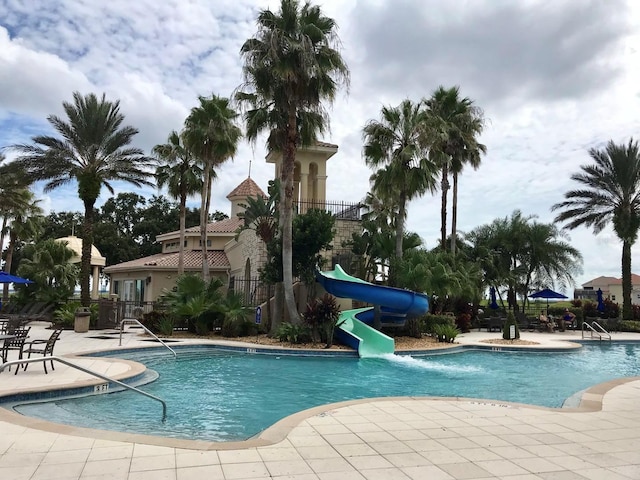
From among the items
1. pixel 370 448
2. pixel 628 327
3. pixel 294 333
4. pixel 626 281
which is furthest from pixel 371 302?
pixel 626 281

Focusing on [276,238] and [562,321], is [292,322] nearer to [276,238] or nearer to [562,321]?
[276,238]

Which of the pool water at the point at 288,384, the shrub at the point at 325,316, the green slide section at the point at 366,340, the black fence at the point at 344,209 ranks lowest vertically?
the pool water at the point at 288,384

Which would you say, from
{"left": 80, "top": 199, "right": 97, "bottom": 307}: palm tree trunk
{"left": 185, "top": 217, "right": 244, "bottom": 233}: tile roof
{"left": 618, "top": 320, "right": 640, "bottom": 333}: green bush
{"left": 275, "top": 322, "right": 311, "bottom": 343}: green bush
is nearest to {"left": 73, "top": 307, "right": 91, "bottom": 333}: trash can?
{"left": 80, "top": 199, "right": 97, "bottom": 307}: palm tree trunk

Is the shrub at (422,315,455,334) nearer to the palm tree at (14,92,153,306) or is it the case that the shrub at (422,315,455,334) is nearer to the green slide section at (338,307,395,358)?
the green slide section at (338,307,395,358)

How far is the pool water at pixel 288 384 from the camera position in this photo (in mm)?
7645

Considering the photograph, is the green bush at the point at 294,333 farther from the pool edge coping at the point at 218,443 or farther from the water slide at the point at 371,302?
the pool edge coping at the point at 218,443

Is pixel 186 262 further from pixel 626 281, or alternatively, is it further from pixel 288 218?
pixel 626 281

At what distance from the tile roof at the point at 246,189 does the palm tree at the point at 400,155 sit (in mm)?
15547

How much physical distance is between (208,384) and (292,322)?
7281mm

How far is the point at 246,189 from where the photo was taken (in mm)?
35469

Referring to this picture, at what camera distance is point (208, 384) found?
36.3 ft

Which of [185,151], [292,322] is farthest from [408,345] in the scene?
[185,151]

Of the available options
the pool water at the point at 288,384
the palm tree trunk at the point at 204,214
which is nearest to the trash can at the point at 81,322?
the palm tree trunk at the point at 204,214

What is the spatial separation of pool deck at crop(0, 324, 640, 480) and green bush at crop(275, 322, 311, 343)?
9973mm
